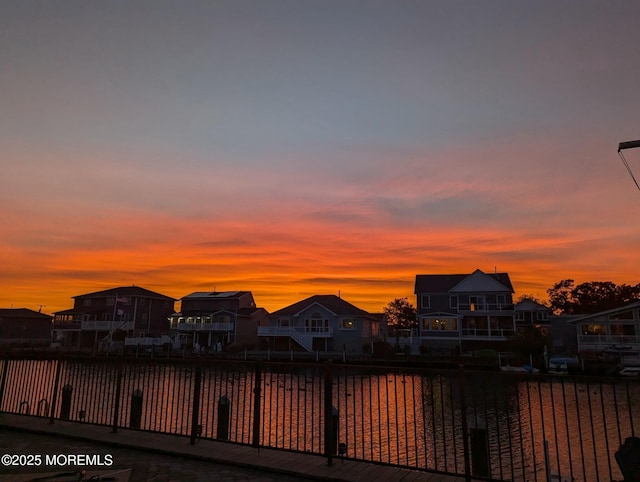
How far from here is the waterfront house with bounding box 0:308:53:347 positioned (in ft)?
242

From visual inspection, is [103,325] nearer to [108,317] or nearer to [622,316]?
[108,317]

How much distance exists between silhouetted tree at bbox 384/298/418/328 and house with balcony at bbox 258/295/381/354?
31711 millimetres

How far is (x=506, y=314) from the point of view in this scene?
168ft

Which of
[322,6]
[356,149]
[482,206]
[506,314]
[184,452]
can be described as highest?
[322,6]

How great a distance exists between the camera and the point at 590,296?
243ft

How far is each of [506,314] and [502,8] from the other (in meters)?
44.7

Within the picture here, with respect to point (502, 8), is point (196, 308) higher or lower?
lower

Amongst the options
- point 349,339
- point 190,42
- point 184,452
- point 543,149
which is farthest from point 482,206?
point 349,339

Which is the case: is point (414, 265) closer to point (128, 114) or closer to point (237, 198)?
point (237, 198)

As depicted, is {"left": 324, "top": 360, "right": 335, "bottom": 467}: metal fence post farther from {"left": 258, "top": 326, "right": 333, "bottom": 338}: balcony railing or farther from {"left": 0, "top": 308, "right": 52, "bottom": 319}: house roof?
{"left": 0, "top": 308, "right": 52, "bottom": 319}: house roof

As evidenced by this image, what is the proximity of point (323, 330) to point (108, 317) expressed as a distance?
115 feet

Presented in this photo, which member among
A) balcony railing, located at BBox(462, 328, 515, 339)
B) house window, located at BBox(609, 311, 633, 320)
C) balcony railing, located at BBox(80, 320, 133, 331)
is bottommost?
balcony railing, located at BBox(462, 328, 515, 339)

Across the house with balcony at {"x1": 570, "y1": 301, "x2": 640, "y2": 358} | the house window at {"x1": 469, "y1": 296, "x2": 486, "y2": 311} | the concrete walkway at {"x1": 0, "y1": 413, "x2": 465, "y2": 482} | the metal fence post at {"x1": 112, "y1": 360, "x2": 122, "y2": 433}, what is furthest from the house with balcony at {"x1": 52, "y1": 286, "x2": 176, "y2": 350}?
the house with balcony at {"x1": 570, "y1": 301, "x2": 640, "y2": 358}

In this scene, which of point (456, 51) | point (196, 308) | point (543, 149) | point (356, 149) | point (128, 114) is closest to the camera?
point (456, 51)
